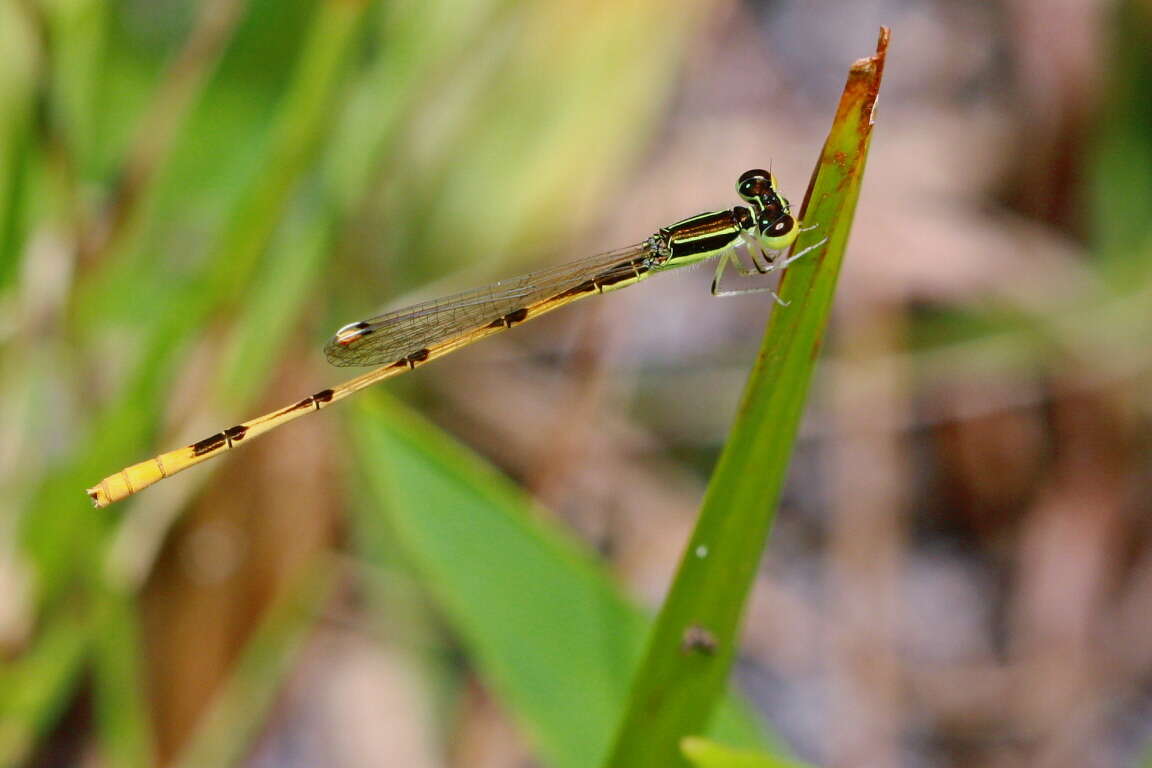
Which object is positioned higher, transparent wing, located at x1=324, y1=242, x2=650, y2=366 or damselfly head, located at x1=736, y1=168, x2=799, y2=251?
damselfly head, located at x1=736, y1=168, x2=799, y2=251

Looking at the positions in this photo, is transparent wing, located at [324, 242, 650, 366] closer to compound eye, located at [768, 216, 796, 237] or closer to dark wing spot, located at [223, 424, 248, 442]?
dark wing spot, located at [223, 424, 248, 442]

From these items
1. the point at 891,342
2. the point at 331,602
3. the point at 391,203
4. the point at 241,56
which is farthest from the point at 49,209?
the point at 891,342

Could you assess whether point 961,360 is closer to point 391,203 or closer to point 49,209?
point 391,203

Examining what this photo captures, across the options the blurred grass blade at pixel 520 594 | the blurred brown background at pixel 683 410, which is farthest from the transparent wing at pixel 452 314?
the blurred grass blade at pixel 520 594

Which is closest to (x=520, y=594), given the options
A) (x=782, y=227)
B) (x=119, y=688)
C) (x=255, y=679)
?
(x=782, y=227)

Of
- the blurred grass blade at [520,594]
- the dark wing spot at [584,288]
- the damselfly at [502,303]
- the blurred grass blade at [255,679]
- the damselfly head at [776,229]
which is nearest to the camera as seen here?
the blurred grass blade at [520,594]

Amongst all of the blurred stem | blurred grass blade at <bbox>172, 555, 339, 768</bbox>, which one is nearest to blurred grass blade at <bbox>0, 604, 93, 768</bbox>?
blurred grass blade at <bbox>172, 555, 339, 768</bbox>

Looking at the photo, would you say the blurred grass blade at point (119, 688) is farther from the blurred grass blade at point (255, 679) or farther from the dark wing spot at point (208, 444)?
the dark wing spot at point (208, 444)

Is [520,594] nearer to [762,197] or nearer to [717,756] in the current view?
[717,756]
